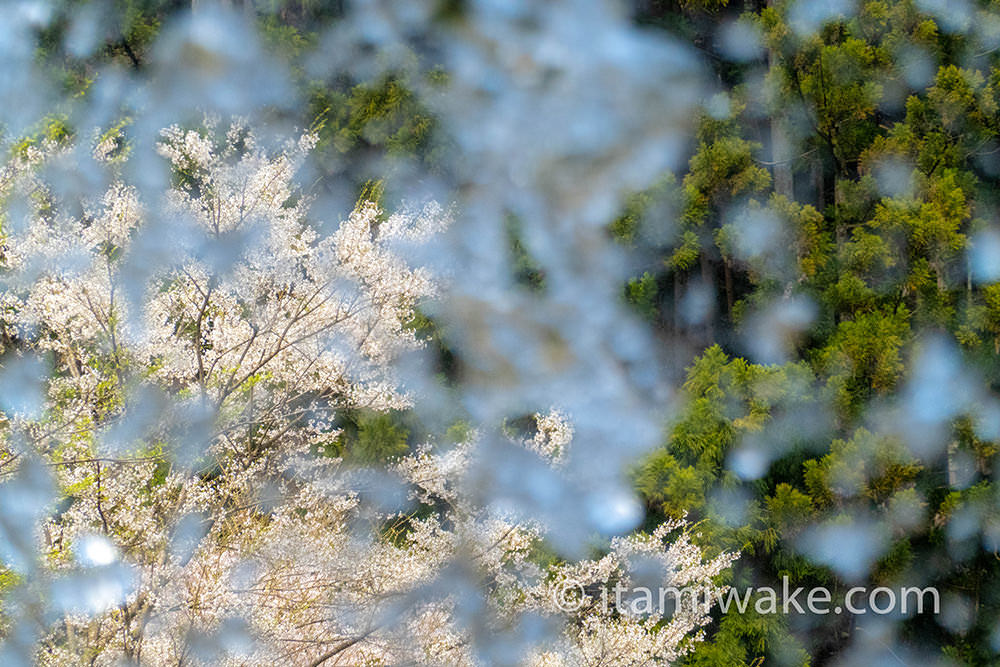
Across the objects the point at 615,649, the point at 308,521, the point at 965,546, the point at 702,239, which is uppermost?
the point at 702,239

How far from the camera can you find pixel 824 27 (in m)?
4.57

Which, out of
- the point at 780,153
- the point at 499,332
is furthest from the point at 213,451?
the point at 780,153

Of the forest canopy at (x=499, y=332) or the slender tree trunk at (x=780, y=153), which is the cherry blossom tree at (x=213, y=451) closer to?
the forest canopy at (x=499, y=332)

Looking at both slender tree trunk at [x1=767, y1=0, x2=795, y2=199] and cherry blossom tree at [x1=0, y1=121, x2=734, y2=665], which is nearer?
cherry blossom tree at [x1=0, y1=121, x2=734, y2=665]

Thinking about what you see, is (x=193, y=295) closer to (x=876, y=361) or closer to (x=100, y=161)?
(x=100, y=161)

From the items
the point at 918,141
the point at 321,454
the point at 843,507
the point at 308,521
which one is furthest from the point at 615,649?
the point at 918,141

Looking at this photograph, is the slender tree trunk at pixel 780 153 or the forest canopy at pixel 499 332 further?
the slender tree trunk at pixel 780 153

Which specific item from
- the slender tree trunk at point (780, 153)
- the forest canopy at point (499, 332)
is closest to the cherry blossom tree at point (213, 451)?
the forest canopy at point (499, 332)

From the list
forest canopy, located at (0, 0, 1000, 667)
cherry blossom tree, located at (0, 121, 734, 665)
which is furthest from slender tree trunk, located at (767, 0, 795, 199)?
cherry blossom tree, located at (0, 121, 734, 665)

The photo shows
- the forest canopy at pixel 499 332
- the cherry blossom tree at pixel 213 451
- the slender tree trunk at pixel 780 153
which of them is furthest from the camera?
the slender tree trunk at pixel 780 153

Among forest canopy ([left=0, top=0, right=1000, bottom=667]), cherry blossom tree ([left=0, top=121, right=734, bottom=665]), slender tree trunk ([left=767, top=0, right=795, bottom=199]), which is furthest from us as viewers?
slender tree trunk ([left=767, top=0, right=795, bottom=199])

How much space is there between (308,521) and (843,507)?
8.42 ft

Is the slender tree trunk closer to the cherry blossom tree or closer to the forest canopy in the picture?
the forest canopy

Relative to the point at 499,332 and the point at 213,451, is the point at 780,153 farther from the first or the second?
the point at 213,451
